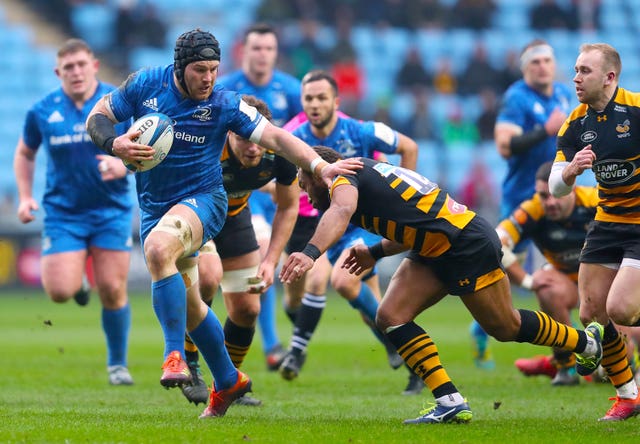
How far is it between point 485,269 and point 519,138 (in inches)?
175

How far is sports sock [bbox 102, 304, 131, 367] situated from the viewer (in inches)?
392

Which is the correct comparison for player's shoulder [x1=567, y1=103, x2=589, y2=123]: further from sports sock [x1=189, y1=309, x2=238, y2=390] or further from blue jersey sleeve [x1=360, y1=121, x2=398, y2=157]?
sports sock [x1=189, y1=309, x2=238, y2=390]

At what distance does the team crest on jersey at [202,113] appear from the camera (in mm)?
6865

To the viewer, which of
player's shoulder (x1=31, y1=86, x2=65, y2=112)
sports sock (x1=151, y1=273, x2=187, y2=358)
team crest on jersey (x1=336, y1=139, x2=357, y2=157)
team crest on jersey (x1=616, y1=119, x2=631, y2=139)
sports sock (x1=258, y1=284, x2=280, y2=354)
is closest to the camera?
sports sock (x1=151, y1=273, x2=187, y2=358)

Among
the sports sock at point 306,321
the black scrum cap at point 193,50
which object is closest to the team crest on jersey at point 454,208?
the black scrum cap at point 193,50

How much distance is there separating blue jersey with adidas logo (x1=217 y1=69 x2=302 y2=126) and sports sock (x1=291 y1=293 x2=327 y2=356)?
2267 millimetres

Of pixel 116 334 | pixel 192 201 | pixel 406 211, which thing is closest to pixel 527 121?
pixel 116 334

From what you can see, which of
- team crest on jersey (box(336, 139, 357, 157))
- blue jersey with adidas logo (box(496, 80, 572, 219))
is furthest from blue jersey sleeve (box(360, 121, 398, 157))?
blue jersey with adidas logo (box(496, 80, 572, 219))

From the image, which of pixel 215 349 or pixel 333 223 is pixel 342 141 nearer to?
pixel 215 349

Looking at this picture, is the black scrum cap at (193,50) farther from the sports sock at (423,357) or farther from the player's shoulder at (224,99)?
the sports sock at (423,357)

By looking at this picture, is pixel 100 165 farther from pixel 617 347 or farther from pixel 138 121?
pixel 617 347

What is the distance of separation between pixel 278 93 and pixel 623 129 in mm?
5184

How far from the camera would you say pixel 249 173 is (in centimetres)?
809

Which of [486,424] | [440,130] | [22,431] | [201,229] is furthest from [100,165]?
[440,130]
